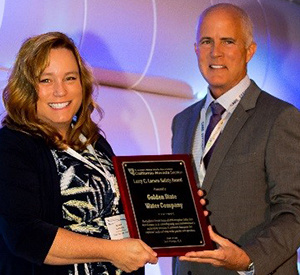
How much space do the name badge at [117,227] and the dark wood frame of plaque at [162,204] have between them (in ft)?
0.43

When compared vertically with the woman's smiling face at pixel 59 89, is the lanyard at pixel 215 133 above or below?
below

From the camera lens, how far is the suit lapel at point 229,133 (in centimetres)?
287

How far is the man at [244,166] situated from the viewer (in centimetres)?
275

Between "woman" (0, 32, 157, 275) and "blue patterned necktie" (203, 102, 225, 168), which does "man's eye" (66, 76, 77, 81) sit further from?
"blue patterned necktie" (203, 102, 225, 168)

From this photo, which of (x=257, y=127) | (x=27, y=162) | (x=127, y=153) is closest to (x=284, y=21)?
(x=127, y=153)

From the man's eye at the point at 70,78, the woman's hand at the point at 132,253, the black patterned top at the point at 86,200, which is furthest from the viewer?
the man's eye at the point at 70,78

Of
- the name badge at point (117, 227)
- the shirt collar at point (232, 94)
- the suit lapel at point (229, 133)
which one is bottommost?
the name badge at point (117, 227)

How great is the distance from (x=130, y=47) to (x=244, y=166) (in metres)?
1.09

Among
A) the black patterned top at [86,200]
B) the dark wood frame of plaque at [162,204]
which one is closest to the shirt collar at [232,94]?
the dark wood frame of plaque at [162,204]

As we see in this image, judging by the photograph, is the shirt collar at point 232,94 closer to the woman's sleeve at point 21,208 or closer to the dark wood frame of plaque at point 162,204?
the dark wood frame of plaque at point 162,204

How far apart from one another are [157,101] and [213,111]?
87 centimetres

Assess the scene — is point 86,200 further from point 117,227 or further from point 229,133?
point 229,133

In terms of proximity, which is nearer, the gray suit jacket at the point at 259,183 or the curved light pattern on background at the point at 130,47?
the gray suit jacket at the point at 259,183

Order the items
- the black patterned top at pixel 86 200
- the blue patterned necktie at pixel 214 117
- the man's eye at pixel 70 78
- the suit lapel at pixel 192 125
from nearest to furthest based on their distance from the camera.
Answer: the black patterned top at pixel 86 200 → the man's eye at pixel 70 78 → the blue patterned necktie at pixel 214 117 → the suit lapel at pixel 192 125
